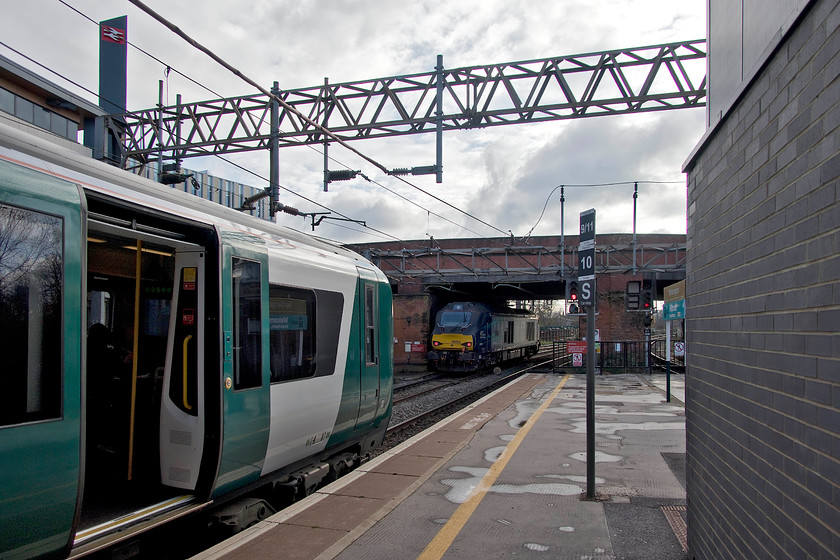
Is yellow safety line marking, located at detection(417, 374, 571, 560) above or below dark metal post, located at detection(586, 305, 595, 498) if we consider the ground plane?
below

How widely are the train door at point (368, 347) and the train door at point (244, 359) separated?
7.74 ft

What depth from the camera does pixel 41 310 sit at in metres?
3.52

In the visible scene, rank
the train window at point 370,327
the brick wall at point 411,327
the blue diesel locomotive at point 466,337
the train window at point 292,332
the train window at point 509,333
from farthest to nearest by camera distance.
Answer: the train window at point 509,333
the brick wall at point 411,327
the blue diesel locomotive at point 466,337
the train window at point 370,327
the train window at point 292,332

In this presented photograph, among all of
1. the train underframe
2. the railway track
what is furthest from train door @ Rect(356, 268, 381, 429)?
the train underframe

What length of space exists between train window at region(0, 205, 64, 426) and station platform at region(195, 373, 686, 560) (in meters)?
1.96

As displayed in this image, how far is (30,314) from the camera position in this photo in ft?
11.4

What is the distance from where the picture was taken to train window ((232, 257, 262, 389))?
5230 mm

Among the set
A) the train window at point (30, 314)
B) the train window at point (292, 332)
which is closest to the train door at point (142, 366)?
the train window at point (292, 332)

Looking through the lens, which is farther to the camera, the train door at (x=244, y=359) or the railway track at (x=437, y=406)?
the railway track at (x=437, y=406)

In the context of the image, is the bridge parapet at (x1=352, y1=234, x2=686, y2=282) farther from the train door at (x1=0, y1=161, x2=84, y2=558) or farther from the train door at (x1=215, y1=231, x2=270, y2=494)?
the train door at (x1=0, y1=161, x2=84, y2=558)

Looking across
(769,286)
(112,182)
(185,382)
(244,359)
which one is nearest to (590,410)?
(244,359)

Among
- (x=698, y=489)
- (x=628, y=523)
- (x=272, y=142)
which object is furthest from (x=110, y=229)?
(x=272, y=142)

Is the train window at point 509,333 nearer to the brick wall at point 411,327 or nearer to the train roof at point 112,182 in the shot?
the brick wall at point 411,327

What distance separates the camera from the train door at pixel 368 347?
793 centimetres
